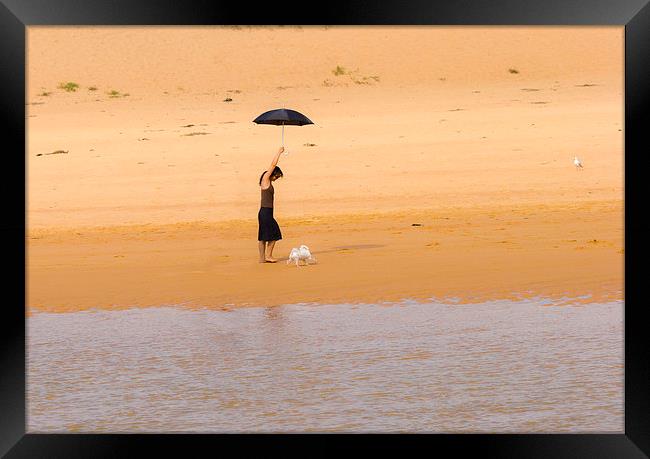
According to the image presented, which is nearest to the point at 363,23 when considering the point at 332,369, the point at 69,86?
the point at 332,369

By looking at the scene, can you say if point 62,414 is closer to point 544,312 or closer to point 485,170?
point 544,312

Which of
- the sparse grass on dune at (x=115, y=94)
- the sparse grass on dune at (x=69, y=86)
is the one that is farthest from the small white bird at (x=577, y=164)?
the sparse grass on dune at (x=69, y=86)

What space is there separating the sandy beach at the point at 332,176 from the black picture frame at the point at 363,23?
759 centimetres

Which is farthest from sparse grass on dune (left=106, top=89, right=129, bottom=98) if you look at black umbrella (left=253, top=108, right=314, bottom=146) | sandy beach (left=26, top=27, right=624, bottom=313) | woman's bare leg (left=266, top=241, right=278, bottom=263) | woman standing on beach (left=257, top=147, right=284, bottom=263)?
woman standing on beach (left=257, top=147, right=284, bottom=263)

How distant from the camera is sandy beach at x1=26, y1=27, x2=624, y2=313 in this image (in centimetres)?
1397

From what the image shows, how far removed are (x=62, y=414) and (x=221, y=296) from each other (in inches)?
226

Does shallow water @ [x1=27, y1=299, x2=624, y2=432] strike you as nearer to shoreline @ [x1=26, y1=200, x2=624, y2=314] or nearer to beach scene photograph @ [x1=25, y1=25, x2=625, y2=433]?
beach scene photograph @ [x1=25, y1=25, x2=625, y2=433]

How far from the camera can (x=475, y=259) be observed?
15.4 metres

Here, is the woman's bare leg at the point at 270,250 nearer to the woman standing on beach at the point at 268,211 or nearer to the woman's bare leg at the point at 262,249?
the woman's bare leg at the point at 262,249

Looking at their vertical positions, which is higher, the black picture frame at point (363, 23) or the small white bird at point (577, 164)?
the small white bird at point (577, 164)

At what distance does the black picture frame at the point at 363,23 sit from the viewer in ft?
13.9

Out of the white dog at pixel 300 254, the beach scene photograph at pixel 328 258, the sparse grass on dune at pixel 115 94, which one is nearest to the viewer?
the beach scene photograph at pixel 328 258

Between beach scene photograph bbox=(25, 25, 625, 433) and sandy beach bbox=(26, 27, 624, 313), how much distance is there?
97 mm

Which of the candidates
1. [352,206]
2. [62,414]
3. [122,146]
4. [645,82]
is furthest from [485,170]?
[645,82]
